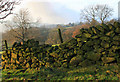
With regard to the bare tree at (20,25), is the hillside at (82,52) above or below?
below

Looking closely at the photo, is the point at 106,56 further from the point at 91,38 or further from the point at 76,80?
the point at 76,80

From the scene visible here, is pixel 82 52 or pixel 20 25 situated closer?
pixel 82 52

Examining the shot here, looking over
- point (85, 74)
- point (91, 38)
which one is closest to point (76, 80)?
point (85, 74)

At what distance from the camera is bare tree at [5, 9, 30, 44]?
23.3 metres

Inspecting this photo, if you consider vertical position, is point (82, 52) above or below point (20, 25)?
below

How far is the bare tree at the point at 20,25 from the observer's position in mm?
23322

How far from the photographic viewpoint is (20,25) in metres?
23.8

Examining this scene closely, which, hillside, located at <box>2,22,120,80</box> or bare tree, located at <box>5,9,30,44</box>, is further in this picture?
bare tree, located at <box>5,9,30,44</box>

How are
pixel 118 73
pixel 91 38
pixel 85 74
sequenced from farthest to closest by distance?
pixel 91 38, pixel 85 74, pixel 118 73

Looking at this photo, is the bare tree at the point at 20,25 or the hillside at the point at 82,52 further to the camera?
the bare tree at the point at 20,25

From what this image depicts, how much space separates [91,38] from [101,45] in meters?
0.64

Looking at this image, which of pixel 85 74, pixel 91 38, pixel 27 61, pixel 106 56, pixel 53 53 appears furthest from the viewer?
pixel 27 61

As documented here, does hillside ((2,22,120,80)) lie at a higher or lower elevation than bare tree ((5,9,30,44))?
lower

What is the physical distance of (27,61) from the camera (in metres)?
7.58
